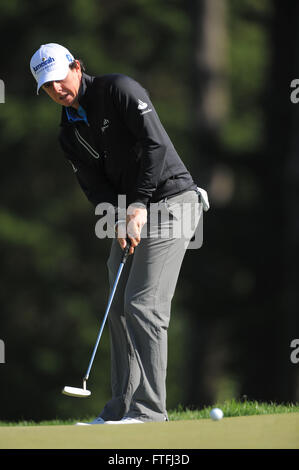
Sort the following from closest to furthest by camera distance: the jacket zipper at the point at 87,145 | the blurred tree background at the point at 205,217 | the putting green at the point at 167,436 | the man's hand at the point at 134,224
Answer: the putting green at the point at 167,436, the man's hand at the point at 134,224, the jacket zipper at the point at 87,145, the blurred tree background at the point at 205,217

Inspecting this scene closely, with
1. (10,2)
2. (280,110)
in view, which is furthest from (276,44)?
(10,2)

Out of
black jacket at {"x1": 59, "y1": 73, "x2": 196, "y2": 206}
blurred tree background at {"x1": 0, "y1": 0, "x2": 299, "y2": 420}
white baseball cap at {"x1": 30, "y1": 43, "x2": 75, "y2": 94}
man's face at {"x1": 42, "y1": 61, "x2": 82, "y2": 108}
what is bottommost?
blurred tree background at {"x1": 0, "y1": 0, "x2": 299, "y2": 420}

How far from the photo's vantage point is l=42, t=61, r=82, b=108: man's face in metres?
4.53

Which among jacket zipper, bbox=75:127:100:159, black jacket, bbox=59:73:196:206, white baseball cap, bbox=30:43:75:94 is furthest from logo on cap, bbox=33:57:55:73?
jacket zipper, bbox=75:127:100:159

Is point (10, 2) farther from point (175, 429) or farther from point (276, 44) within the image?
point (175, 429)

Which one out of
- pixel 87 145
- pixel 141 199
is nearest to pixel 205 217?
pixel 87 145

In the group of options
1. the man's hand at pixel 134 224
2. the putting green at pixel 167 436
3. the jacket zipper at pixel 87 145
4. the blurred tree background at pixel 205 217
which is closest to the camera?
the putting green at pixel 167 436

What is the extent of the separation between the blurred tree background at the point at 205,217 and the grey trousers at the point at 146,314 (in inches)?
284

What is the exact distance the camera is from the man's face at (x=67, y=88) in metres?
4.53

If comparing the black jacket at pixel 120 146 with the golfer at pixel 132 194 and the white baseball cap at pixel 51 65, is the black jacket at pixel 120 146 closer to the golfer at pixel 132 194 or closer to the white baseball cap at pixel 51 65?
the golfer at pixel 132 194

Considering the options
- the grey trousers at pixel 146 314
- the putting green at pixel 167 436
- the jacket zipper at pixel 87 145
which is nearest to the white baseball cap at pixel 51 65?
the jacket zipper at pixel 87 145

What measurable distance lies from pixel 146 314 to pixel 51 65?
1.26m

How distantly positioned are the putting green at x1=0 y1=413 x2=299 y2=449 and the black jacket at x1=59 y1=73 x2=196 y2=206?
3.64 ft

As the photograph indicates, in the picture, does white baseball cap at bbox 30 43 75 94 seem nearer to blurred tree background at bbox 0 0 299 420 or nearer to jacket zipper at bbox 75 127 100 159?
jacket zipper at bbox 75 127 100 159
